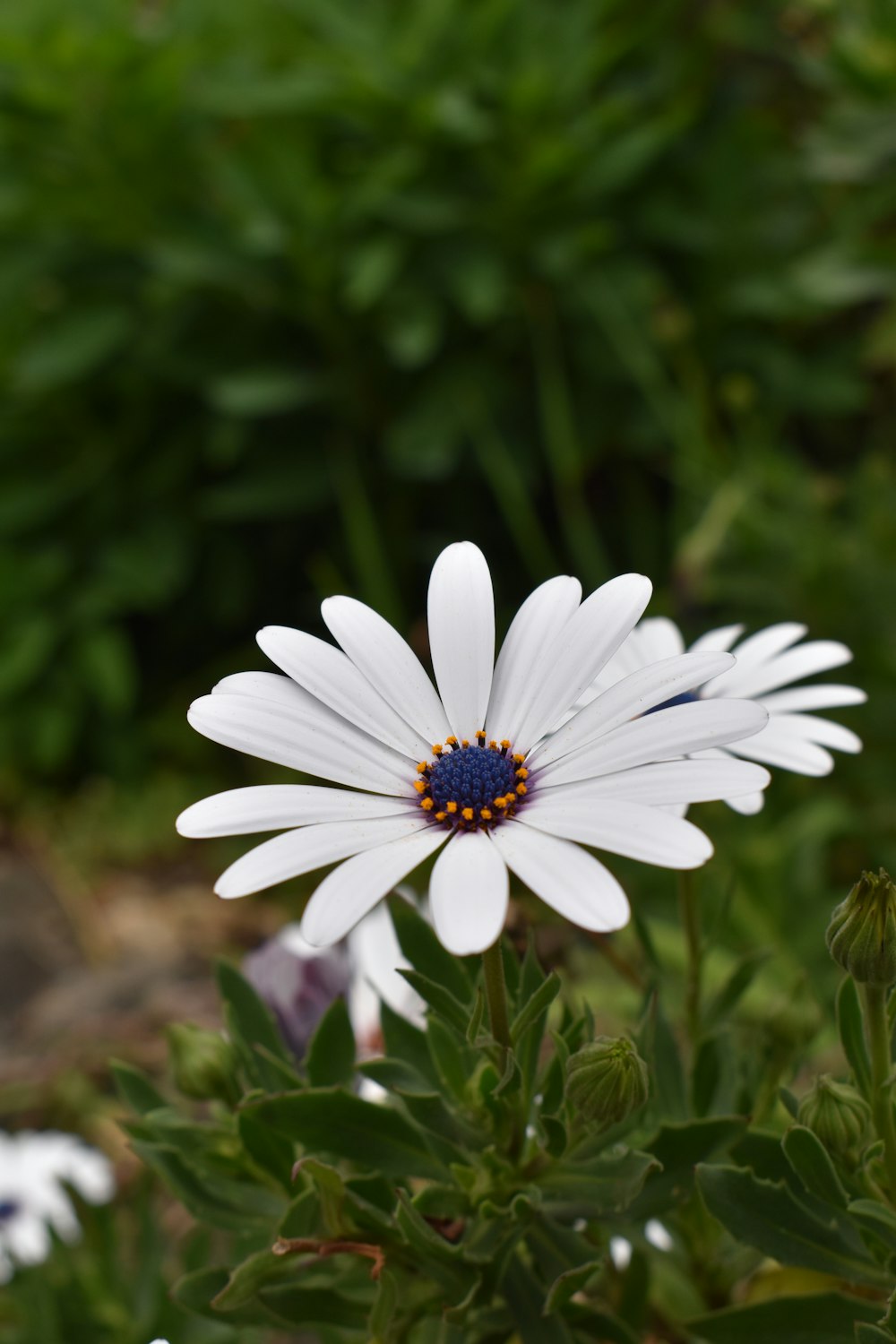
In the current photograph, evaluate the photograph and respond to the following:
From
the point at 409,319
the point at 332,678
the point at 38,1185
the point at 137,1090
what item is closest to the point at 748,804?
the point at 332,678

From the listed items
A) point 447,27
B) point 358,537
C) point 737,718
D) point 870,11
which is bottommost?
point 737,718

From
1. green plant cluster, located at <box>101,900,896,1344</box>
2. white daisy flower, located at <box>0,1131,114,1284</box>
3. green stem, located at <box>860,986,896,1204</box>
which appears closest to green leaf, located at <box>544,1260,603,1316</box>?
green plant cluster, located at <box>101,900,896,1344</box>

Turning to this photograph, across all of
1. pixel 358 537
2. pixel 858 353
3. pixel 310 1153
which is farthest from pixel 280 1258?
pixel 858 353

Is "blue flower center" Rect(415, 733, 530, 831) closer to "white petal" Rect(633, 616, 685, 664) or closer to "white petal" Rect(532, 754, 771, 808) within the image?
"white petal" Rect(532, 754, 771, 808)

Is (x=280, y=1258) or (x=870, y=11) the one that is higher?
(x=870, y=11)

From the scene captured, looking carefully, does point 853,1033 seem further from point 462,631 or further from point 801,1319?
point 462,631

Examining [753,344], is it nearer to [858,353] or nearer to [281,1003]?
[858,353]

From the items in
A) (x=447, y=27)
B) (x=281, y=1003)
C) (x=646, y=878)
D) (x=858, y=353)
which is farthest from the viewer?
(x=858, y=353)

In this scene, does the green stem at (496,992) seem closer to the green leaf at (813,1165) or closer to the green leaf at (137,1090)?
the green leaf at (813,1165)
